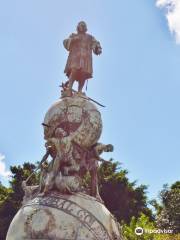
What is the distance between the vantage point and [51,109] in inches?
505

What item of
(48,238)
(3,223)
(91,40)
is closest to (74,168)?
(48,238)

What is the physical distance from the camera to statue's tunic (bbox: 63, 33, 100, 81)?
1368cm

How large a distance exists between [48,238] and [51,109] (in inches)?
134

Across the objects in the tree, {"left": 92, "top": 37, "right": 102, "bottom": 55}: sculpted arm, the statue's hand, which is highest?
the tree

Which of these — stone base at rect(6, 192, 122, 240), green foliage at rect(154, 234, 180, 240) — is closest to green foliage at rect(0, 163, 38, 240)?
green foliage at rect(154, 234, 180, 240)

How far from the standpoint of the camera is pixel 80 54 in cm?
1376

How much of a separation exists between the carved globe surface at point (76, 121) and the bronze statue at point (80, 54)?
0.90 meters

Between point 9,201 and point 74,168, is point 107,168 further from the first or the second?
point 74,168

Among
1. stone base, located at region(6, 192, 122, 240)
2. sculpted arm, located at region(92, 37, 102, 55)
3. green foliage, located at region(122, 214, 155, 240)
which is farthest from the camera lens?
green foliage, located at region(122, 214, 155, 240)

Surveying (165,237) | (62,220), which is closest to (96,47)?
(62,220)

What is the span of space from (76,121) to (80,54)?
2.20 m
